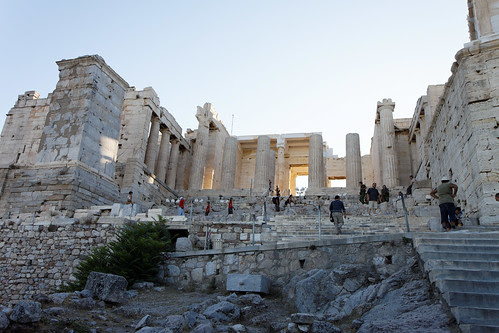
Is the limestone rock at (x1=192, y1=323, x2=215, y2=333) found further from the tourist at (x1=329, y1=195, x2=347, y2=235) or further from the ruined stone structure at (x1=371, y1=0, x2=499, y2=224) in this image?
the ruined stone structure at (x1=371, y1=0, x2=499, y2=224)

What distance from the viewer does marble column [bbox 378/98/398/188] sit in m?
28.5

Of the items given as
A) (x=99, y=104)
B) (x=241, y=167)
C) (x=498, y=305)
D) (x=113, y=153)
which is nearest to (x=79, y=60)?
(x=99, y=104)

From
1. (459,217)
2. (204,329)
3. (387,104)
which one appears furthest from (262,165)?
(204,329)

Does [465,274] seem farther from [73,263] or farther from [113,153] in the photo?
[113,153]

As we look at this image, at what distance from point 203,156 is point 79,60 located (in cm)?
1450

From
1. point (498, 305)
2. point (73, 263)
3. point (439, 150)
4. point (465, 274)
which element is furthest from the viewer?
point (439, 150)

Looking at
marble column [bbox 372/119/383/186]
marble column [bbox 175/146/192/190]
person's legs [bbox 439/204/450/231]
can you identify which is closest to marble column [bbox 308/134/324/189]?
marble column [bbox 372/119/383/186]

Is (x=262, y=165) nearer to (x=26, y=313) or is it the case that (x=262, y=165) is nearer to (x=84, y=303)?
(x=84, y=303)

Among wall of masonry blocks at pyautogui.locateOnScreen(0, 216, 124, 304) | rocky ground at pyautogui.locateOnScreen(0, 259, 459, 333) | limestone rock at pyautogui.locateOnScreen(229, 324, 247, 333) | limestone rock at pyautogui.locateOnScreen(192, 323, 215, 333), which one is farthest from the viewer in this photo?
wall of masonry blocks at pyautogui.locateOnScreen(0, 216, 124, 304)

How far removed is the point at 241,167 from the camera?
1510 inches

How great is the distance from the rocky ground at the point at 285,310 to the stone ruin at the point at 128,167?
2.97 m

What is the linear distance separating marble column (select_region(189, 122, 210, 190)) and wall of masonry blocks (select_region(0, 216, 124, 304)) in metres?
16.6

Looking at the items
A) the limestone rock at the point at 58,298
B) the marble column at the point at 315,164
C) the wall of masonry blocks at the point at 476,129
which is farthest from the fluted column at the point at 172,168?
the limestone rock at the point at 58,298

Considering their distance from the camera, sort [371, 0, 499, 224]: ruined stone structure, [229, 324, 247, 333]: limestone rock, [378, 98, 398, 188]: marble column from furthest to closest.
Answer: [378, 98, 398, 188]: marble column → [371, 0, 499, 224]: ruined stone structure → [229, 324, 247, 333]: limestone rock
